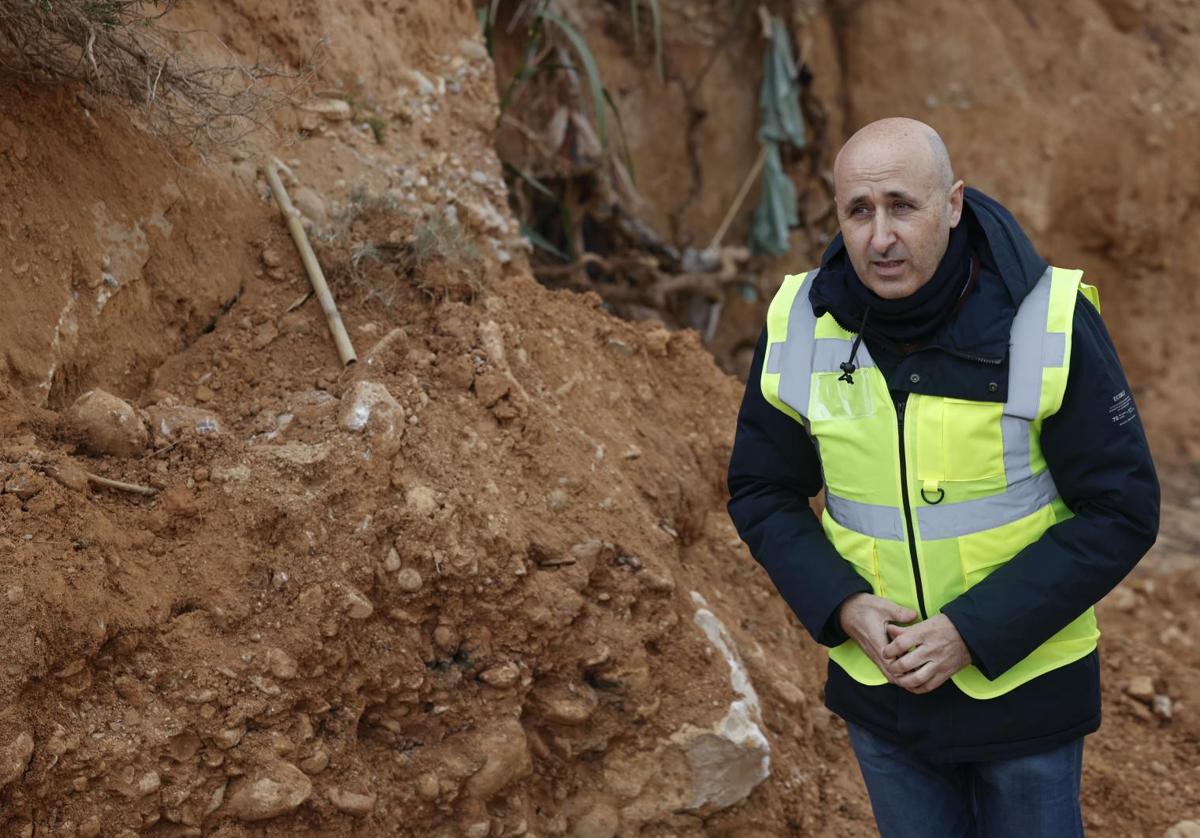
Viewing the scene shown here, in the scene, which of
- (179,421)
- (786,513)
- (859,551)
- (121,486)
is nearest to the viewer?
(859,551)

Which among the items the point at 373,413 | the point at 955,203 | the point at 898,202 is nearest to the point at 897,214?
the point at 898,202

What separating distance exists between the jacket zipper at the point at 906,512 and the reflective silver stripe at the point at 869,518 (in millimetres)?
15

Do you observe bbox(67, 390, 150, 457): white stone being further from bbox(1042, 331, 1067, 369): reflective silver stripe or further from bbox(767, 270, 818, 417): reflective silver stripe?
bbox(1042, 331, 1067, 369): reflective silver stripe

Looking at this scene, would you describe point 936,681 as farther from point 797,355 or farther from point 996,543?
point 797,355

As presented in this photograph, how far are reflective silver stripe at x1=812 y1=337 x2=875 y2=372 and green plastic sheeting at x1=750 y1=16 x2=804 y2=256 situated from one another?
4.65 meters

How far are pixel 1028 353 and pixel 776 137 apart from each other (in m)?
5.06

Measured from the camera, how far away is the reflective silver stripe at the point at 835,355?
2.26 meters

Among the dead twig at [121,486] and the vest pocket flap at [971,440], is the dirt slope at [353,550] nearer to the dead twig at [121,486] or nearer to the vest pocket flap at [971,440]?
the dead twig at [121,486]

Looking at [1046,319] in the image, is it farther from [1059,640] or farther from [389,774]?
[389,774]

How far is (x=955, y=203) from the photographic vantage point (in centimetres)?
223

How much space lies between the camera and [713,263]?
250 inches

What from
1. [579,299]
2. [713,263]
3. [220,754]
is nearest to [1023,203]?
[713,263]

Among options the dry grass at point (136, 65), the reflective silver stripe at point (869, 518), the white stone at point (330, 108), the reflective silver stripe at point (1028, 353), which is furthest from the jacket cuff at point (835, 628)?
the white stone at point (330, 108)

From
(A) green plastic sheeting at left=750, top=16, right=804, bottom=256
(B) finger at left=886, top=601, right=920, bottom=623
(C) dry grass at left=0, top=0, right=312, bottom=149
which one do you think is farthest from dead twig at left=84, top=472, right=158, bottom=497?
(A) green plastic sheeting at left=750, top=16, right=804, bottom=256
